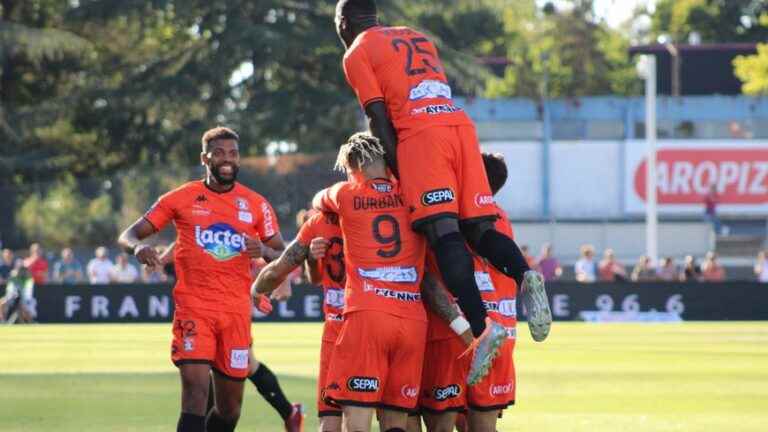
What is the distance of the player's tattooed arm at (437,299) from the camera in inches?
383

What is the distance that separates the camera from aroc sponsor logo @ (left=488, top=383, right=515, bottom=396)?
10391mm

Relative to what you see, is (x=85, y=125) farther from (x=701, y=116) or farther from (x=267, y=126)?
(x=701, y=116)

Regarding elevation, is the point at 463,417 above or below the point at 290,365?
above

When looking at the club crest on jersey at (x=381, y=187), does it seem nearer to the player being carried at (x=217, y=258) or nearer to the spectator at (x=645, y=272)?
the player being carried at (x=217, y=258)

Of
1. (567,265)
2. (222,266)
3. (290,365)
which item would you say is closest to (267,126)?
(567,265)

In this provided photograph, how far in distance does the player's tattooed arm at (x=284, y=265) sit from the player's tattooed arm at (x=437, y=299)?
2.66ft

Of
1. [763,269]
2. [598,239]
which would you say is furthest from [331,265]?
[598,239]

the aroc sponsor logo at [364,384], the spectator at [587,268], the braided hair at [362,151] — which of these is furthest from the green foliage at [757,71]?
the aroc sponsor logo at [364,384]

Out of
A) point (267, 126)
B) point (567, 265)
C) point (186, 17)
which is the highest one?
point (186, 17)

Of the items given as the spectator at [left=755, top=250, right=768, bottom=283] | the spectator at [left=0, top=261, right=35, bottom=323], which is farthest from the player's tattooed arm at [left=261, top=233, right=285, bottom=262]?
the spectator at [left=755, top=250, right=768, bottom=283]

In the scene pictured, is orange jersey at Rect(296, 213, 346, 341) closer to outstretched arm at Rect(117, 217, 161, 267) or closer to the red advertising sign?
outstretched arm at Rect(117, 217, 161, 267)

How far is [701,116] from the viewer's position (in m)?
63.8

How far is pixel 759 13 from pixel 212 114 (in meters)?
44.4

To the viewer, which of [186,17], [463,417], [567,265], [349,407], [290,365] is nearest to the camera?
[349,407]
